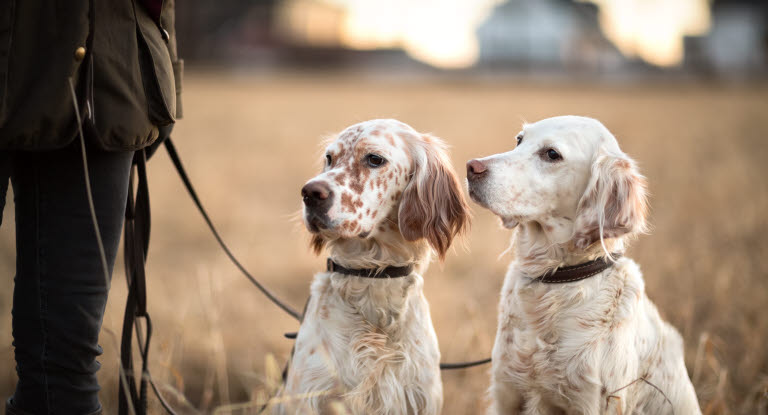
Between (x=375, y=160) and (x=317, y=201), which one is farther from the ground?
(x=375, y=160)

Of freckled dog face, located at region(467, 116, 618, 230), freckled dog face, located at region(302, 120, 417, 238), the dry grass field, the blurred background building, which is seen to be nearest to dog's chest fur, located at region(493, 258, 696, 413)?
freckled dog face, located at region(467, 116, 618, 230)

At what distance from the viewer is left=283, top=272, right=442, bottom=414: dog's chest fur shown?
2109mm

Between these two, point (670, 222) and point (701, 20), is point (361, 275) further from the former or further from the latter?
point (701, 20)

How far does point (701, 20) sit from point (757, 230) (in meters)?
36.4

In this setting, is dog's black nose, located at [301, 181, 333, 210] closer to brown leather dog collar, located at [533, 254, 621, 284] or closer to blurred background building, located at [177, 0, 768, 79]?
brown leather dog collar, located at [533, 254, 621, 284]

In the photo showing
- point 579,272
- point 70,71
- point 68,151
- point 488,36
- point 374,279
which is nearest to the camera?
point 70,71

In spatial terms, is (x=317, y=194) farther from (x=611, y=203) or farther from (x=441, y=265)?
(x=611, y=203)

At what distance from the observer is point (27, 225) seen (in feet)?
5.85

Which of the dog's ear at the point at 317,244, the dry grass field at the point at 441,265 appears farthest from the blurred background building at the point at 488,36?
the dog's ear at the point at 317,244

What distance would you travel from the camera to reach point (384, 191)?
88.7 inches

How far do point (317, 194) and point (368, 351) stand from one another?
0.59m

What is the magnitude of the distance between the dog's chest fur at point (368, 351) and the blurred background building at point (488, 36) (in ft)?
116

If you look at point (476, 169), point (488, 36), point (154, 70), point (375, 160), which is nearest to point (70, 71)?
point (154, 70)

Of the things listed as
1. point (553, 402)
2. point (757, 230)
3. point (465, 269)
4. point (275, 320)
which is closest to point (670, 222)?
point (757, 230)
